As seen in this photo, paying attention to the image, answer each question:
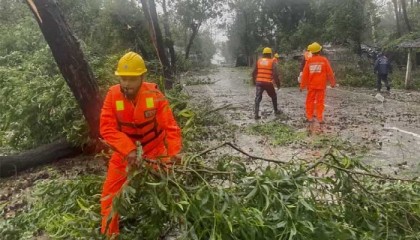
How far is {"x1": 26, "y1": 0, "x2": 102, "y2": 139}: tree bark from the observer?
6055mm

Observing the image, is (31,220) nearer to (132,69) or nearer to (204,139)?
(132,69)

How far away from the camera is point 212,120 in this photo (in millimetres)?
10828

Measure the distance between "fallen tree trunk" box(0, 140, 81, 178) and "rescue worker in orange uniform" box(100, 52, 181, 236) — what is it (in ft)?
12.6

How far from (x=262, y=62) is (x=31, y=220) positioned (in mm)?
8280

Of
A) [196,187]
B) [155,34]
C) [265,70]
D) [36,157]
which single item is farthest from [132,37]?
[196,187]

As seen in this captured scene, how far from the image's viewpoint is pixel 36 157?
7508 millimetres

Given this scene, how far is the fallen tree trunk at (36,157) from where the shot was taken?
7199mm

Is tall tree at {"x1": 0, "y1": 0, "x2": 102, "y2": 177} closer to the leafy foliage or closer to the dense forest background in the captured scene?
the dense forest background

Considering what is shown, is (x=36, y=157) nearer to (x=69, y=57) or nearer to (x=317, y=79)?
(x=69, y=57)

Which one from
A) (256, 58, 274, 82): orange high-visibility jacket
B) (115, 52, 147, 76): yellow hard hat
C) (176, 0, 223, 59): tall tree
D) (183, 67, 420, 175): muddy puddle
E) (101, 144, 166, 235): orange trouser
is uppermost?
(176, 0, 223, 59): tall tree

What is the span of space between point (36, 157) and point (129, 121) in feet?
13.1

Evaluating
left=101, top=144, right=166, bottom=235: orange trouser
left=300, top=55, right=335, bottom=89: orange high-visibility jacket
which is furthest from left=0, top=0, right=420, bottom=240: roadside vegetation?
left=300, top=55, right=335, bottom=89: orange high-visibility jacket

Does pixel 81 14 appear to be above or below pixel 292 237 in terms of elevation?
above

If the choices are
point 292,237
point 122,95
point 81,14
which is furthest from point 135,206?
point 81,14
